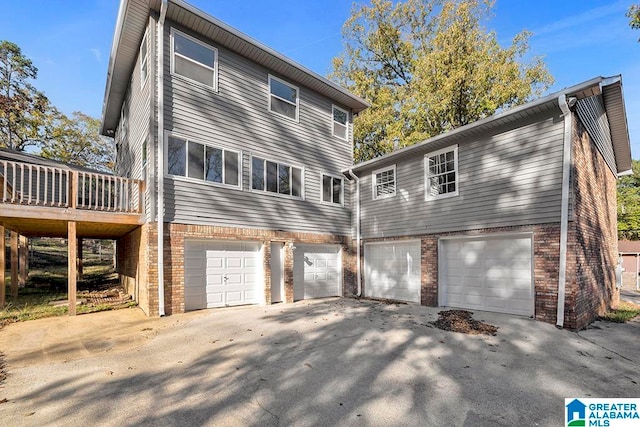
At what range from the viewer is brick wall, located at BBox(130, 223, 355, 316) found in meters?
8.03

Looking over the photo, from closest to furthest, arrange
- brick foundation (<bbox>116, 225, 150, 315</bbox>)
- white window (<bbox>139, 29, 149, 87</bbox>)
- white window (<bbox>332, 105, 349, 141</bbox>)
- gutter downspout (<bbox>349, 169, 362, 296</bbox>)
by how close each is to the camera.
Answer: brick foundation (<bbox>116, 225, 150, 315</bbox>) < white window (<bbox>139, 29, 149, 87</bbox>) < gutter downspout (<bbox>349, 169, 362, 296</bbox>) < white window (<bbox>332, 105, 349, 141</bbox>)

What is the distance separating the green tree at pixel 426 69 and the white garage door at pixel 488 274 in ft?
22.1

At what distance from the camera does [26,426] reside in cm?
329

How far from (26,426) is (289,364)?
3.17 meters

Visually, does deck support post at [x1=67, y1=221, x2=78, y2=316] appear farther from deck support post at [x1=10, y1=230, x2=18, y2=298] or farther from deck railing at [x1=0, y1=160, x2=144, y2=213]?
deck support post at [x1=10, y1=230, x2=18, y2=298]

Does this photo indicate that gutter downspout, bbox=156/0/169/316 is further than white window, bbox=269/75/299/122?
No

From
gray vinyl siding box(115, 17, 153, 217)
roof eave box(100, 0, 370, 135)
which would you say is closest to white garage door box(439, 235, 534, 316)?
roof eave box(100, 0, 370, 135)

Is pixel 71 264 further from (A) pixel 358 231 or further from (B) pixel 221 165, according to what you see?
(A) pixel 358 231

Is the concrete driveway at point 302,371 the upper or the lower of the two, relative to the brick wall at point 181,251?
lower

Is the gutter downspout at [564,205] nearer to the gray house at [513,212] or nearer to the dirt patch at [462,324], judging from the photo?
the gray house at [513,212]

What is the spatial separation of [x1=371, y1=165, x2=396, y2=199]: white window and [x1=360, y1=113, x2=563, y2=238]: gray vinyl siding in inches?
10.8

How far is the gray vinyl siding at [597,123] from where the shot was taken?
8.18 metres

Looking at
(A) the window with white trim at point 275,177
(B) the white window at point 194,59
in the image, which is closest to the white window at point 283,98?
(A) the window with white trim at point 275,177

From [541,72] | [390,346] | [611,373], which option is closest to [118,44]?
[390,346]
